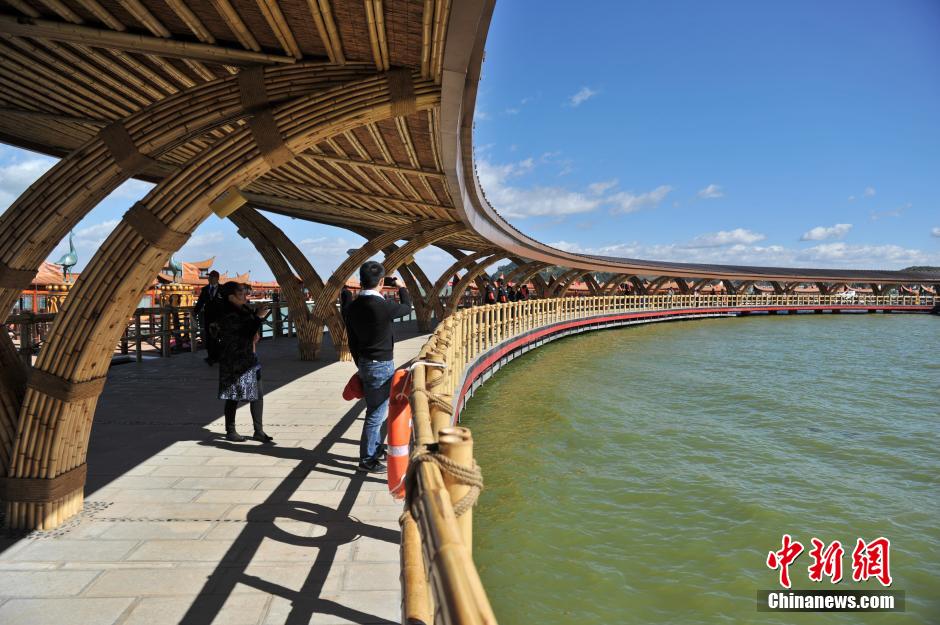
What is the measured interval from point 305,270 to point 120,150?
26.7 feet

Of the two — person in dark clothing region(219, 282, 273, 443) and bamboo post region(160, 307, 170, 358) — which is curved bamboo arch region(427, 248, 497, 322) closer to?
bamboo post region(160, 307, 170, 358)

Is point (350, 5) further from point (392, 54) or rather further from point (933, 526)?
point (933, 526)

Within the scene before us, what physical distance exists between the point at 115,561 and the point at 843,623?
513 centimetres

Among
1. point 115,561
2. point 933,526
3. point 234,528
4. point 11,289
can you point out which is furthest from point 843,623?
point 11,289

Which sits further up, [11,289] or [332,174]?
[332,174]

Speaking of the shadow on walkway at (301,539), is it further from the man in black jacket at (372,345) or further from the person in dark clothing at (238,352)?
the person in dark clothing at (238,352)

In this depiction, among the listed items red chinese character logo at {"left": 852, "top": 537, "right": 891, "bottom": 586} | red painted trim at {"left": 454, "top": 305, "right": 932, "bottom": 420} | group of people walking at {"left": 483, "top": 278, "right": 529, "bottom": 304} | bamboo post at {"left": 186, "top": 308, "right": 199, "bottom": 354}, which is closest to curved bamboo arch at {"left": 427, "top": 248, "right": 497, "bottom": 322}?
group of people walking at {"left": 483, "top": 278, "right": 529, "bottom": 304}

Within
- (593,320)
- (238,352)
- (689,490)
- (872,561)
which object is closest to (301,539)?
(238,352)

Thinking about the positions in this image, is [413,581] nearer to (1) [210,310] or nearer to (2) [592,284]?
(1) [210,310]

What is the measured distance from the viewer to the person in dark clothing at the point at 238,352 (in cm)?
505

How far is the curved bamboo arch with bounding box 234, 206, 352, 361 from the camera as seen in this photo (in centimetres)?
1124

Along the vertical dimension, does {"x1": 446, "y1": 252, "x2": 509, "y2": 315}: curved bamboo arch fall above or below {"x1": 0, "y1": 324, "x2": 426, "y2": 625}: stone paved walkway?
above

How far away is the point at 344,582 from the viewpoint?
9.29 feet

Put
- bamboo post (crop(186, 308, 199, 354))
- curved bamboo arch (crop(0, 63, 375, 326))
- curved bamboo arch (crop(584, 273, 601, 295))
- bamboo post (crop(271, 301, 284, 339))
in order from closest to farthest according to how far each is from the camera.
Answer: curved bamboo arch (crop(0, 63, 375, 326)), bamboo post (crop(186, 308, 199, 354)), bamboo post (crop(271, 301, 284, 339)), curved bamboo arch (crop(584, 273, 601, 295))
